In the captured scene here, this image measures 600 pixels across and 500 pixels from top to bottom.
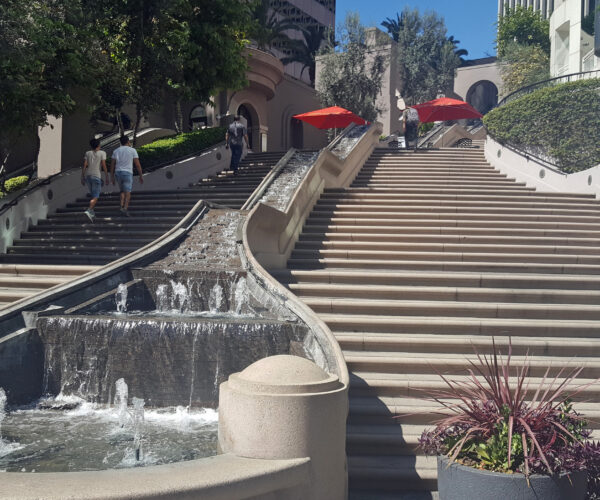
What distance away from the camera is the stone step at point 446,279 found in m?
9.38

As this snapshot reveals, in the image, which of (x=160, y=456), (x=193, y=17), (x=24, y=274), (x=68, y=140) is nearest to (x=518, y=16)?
(x=193, y=17)

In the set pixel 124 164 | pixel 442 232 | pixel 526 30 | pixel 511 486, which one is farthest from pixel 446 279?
pixel 526 30

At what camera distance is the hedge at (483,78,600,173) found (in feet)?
61.8

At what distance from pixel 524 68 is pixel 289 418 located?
44.7 meters

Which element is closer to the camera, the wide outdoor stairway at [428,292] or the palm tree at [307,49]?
the wide outdoor stairway at [428,292]

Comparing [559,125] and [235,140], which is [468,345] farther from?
[559,125]

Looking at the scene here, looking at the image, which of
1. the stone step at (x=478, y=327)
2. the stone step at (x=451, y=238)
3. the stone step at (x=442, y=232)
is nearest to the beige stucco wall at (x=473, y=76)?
the stone step at (x=442, y=232)

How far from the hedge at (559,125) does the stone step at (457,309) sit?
11112 millimetres

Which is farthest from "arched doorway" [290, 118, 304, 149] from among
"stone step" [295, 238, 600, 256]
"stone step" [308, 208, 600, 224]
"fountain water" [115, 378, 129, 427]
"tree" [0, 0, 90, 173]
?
"fountain water" [115, 378, 129, 427]

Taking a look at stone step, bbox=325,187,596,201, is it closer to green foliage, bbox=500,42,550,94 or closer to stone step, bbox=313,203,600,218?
stone step, bbox=313,203,600,218

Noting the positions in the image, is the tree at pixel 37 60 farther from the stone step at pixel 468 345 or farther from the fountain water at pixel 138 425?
the stone step at pixel 468 345

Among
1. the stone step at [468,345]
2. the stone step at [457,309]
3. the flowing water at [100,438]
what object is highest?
the stone step at [457,309]

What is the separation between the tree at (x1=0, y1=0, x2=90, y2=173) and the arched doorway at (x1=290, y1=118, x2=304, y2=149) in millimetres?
21994

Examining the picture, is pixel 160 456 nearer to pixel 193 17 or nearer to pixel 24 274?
pixel 24 274
